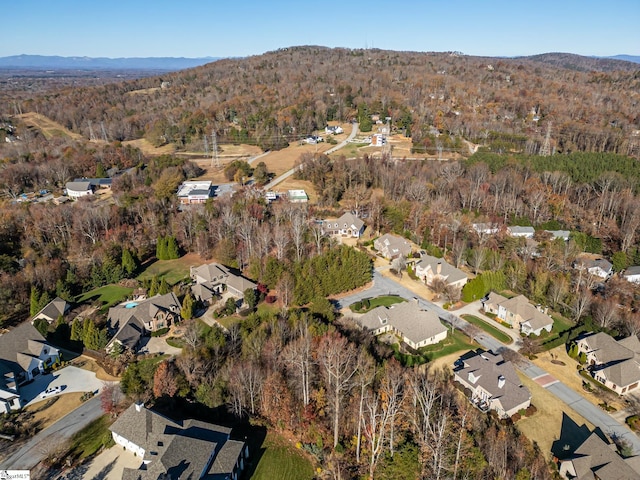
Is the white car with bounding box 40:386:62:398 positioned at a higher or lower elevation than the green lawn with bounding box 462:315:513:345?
lower

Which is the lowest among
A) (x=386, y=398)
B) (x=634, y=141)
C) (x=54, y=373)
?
(x=54, y=373)

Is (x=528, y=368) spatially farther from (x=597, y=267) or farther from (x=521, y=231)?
(x=521, y=231)

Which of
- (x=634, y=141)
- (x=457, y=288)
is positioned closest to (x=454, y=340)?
(x=457, y=288)

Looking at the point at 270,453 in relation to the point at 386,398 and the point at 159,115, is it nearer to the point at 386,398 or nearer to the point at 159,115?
the point at 386,398

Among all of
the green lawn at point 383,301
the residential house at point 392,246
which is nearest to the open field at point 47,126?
the residential house at point 392,246

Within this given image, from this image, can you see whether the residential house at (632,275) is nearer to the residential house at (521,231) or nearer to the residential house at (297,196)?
the residential house at (521,231)

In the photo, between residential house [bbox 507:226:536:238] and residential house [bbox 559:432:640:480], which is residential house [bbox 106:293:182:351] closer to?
residential house [bbox 559:432:640:480]

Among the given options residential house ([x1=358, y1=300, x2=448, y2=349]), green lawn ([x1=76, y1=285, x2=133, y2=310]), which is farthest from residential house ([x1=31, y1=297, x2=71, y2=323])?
residential house ([x1=358, y1=300, x2=448, y2=349])
